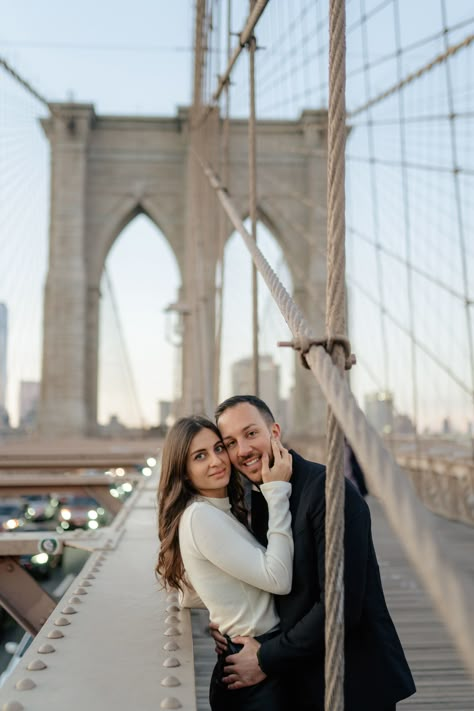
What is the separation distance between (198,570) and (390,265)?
9.10 m

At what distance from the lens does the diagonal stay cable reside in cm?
59

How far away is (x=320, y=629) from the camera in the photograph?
1.28 metres

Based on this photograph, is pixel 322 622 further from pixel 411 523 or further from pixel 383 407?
pixel 383 407

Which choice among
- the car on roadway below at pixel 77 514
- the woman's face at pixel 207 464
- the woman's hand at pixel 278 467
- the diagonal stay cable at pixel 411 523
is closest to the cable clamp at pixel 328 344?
the diagonal stay cable at pixel 411 523

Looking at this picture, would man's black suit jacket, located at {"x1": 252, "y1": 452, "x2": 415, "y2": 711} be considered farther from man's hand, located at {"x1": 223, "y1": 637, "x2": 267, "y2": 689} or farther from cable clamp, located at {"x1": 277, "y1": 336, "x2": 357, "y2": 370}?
cable clamp, located at {"x1": 277, "y1": 336, "x2": 357, "y2": 370}

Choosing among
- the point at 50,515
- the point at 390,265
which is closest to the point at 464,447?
the point at 390,265

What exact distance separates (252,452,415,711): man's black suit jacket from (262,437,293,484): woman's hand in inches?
1.3

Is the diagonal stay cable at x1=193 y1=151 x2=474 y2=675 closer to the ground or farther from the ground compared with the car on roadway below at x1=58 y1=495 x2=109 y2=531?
farther from the ground

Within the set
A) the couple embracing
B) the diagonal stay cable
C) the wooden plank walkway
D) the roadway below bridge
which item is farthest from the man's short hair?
the roadway below bridge

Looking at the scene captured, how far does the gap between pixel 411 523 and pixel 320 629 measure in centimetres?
65

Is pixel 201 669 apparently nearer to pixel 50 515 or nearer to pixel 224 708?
pixel 224 708

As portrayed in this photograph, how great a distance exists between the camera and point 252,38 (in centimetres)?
392

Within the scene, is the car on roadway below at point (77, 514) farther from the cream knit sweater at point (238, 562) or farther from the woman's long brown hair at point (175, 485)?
the cream knit sweater at point (238, 562)

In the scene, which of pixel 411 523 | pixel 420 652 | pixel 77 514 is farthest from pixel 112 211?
pixel 411 523
